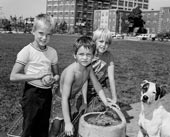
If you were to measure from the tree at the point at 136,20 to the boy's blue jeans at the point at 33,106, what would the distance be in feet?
321

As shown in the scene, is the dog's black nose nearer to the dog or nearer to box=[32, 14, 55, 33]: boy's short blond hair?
the dog

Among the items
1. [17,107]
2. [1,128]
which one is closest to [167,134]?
[1,128]

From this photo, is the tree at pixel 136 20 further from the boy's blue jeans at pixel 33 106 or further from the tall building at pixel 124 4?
the boy's blue jeans at pixel 33 106

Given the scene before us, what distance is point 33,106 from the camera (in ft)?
10.2

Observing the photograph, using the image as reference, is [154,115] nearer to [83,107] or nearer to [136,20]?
[83,107]

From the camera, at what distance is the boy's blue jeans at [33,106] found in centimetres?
309

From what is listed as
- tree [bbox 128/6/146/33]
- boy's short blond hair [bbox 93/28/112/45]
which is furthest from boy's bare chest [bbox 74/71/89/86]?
tree [bbox 128/6/146/33]

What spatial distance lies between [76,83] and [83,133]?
2.57 ft

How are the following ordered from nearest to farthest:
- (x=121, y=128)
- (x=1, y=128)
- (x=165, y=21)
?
(x=121, y=128), (x=1, y=128), (x=165, y=21)

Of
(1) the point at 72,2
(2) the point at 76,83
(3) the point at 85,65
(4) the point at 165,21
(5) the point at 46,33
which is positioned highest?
(1) the point at 72,2

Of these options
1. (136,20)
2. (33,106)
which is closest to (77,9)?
(136,20)

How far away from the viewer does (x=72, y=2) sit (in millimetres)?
135250

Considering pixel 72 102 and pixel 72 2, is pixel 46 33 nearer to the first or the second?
pixel 72 102

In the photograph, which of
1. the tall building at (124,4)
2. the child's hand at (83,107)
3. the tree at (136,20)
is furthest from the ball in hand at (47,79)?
the tall building at (124,4)
